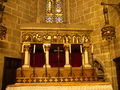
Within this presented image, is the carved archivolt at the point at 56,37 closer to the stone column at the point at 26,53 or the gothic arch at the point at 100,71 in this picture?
the stone column at the point at 26,53

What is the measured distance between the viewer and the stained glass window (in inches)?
314

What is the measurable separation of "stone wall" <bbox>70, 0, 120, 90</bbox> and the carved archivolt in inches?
43.9

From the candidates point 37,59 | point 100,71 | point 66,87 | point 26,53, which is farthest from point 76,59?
point 66,87

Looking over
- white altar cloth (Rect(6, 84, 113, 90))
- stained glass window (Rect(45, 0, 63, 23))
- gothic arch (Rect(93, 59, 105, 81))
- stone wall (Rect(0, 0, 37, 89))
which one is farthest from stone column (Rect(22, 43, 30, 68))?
gothic arch (Rect(93, 59, 105, 81))

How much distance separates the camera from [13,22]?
698 cm

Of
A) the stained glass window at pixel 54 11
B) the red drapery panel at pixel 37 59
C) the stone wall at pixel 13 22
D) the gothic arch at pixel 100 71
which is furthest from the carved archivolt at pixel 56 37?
the stained glass window at pixel 54 11

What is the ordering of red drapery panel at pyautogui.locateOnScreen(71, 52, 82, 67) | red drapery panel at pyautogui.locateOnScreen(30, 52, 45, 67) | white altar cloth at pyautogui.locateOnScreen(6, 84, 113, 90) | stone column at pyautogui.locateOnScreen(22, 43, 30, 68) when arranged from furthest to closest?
red drapery panel at pyautogui.locateOnScreen(71, 52, 82, 67) < red drapery panel at pyautogui.locateOnScreen(30, 52, 45, 67) < stone column at pyautogui.locateOnScreen(22, 43, 30, 68) < white altar cloth at pyautogui.locateOnScreen(6, 84, 113, 90)

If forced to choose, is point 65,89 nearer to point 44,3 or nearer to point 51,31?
point 51,31

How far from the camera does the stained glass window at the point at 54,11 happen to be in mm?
7980

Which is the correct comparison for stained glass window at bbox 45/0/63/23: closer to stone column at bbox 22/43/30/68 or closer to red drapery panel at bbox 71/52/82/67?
red drapery panel at bbox 71/52/82/67

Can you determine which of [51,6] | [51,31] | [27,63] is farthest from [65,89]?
[51,6]

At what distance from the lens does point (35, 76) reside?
5.05 m

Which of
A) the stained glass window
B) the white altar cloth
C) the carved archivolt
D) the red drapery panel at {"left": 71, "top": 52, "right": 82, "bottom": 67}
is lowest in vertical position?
the white altar cloth

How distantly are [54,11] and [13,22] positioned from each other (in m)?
2.21
